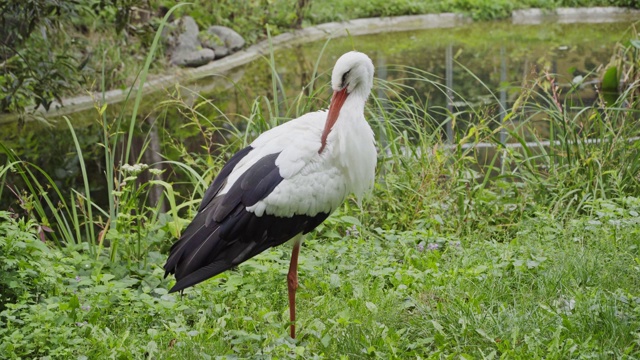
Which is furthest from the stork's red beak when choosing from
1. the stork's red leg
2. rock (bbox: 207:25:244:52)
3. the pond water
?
rock (bbox: 207:25:244:52)

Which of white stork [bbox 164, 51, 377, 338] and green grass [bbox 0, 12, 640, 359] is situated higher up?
white stork [bbox 164, 51, 377, 338]

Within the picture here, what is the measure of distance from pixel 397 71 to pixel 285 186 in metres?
7.88

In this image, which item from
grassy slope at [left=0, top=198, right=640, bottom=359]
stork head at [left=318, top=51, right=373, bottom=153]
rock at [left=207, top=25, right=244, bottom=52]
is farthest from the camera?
rock at [left=207, top=25, right=244, bottom=52]

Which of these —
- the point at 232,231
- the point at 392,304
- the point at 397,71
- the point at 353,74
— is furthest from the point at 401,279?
the point at 397,71

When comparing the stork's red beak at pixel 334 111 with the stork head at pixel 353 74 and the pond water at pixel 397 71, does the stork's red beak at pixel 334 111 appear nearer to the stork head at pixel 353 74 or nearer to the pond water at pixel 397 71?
the stork head at pixel 353 74

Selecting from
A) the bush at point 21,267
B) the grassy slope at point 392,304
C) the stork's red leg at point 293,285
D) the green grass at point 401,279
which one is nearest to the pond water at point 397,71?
the green grass at point 401,279

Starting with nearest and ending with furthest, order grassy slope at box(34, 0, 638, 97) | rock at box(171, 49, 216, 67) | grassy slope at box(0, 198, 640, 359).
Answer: grassy slope at box(0, 198, 640, 359)
grassy slope at box(34, 0, 638, 97)
rock at box(171, 49, 216, 67)

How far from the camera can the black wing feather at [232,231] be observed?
361 cm

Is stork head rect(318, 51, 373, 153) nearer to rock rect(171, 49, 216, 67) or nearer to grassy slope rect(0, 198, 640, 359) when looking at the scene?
grassy slope rect(0, 198, 640, 359)

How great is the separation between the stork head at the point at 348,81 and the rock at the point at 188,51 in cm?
859

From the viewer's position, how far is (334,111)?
3914 millimetres

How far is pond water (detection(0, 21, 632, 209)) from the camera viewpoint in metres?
8.79

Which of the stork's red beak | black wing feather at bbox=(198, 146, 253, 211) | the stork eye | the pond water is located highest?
the stork eye

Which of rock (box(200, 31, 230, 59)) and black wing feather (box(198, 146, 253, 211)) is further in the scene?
rock (box(200, 31, 230, 59))
